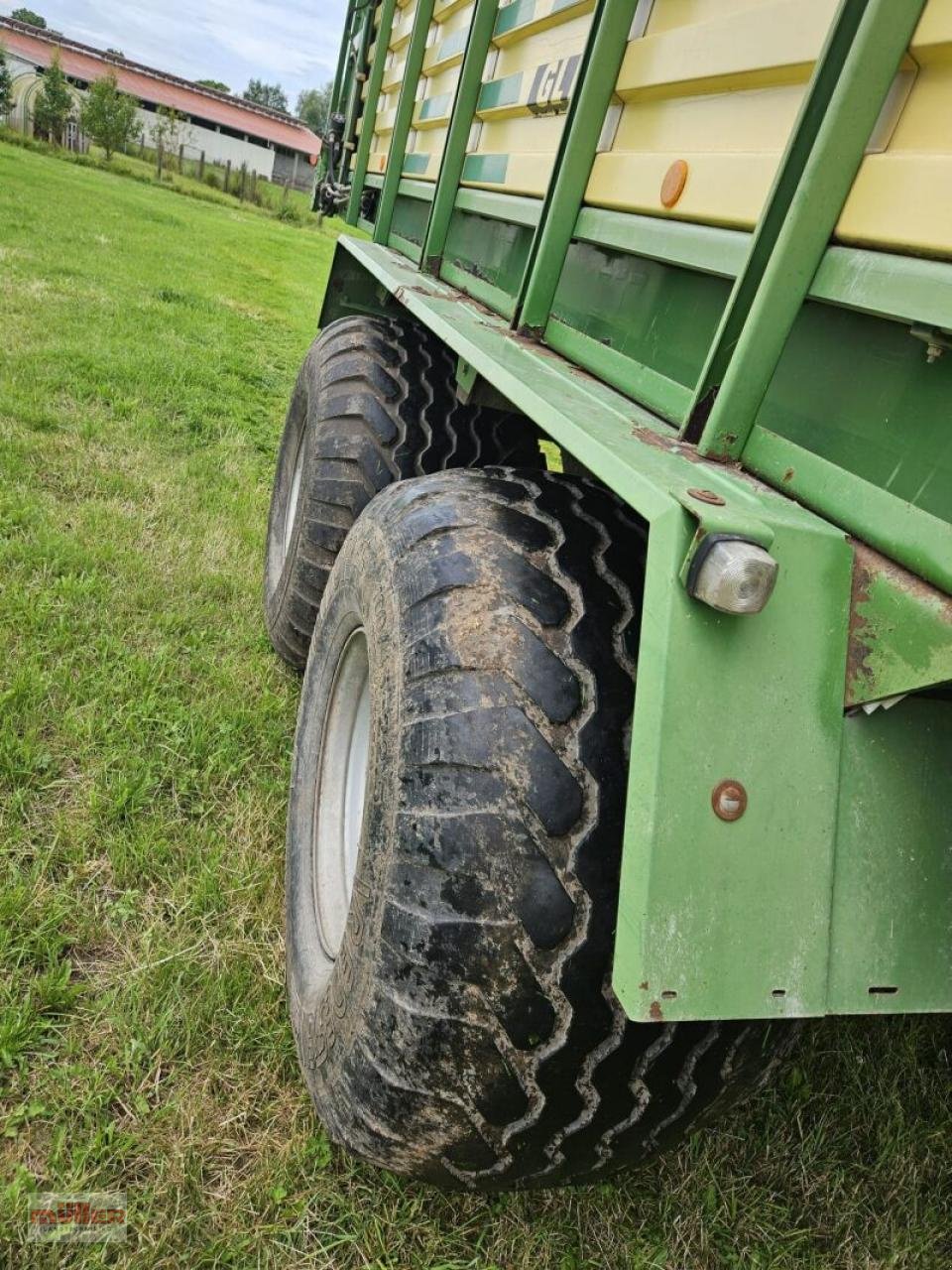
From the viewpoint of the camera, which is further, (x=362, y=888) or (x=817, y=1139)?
(x=817, y=1139)

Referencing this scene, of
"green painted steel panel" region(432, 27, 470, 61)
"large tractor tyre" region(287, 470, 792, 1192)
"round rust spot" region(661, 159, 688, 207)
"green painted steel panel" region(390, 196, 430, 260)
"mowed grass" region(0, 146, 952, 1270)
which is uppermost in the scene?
"green painted steel panel" region(432, 27, 470, 61)

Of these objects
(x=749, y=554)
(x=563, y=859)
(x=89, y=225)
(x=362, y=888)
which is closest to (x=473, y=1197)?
(x=362, y=888)

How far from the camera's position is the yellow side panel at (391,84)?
12.0 ft

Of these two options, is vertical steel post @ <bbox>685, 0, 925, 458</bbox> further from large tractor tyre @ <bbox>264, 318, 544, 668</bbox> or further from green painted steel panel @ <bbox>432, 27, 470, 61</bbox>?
green painted steel panel @ <bbox>432, 27, 470, 61</bbox>

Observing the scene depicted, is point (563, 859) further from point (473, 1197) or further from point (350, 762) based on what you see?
point (350, 762)

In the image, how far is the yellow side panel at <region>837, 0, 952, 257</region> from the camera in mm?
972

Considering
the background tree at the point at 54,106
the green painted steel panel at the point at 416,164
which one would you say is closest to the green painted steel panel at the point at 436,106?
the green painted steel panel at the point at 416,164

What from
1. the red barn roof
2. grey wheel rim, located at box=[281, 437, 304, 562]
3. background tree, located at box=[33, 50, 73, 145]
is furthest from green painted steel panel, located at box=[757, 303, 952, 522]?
the red barn roof

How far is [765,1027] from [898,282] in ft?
3.36

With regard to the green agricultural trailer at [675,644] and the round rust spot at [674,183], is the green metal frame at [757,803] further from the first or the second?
the round rust spot at [674,183]

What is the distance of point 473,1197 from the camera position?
165 centimetres

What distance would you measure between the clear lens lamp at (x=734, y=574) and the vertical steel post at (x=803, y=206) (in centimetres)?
33

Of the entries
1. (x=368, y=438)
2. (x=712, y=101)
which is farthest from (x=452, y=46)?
(x=712, y=101)

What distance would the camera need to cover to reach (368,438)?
259cm
